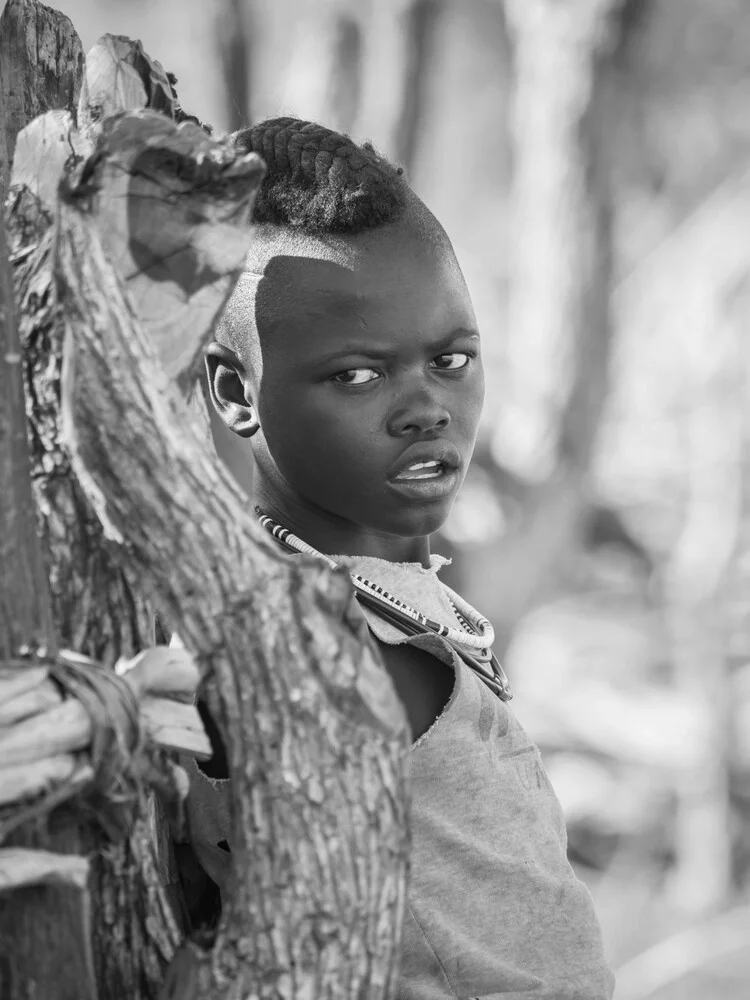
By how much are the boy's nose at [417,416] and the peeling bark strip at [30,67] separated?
0.54 m

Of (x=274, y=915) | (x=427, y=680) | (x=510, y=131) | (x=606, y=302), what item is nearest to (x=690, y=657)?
(x=606, y=302)

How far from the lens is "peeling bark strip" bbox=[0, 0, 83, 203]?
161 cm

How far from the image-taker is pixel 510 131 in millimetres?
9664

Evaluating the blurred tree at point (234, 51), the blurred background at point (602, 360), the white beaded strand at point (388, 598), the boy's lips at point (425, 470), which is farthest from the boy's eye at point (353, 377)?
the blurred tree at point (234, 51)

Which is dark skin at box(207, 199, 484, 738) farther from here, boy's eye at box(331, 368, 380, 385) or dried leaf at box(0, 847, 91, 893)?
dried leaf at box(0, 847, 91, 893)

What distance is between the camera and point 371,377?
5.43ft

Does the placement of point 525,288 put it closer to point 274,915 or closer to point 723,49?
point 723,49

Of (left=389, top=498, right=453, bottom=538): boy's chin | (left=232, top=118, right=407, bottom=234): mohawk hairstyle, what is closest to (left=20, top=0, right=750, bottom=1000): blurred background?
(left=232, top=118, right=407, bottom=234): mohawk hairstyle

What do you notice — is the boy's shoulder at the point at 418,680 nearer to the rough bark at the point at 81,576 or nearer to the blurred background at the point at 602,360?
the rough bark at the point at 81,576

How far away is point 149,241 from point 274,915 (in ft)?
2.06

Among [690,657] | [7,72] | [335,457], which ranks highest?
[7,72]

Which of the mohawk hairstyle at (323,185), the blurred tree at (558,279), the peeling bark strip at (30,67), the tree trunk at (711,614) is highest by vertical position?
the peeling bark strip at (30,67)

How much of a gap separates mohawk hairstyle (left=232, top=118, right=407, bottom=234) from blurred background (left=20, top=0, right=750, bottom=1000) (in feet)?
5.62

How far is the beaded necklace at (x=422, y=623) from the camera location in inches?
66.4
